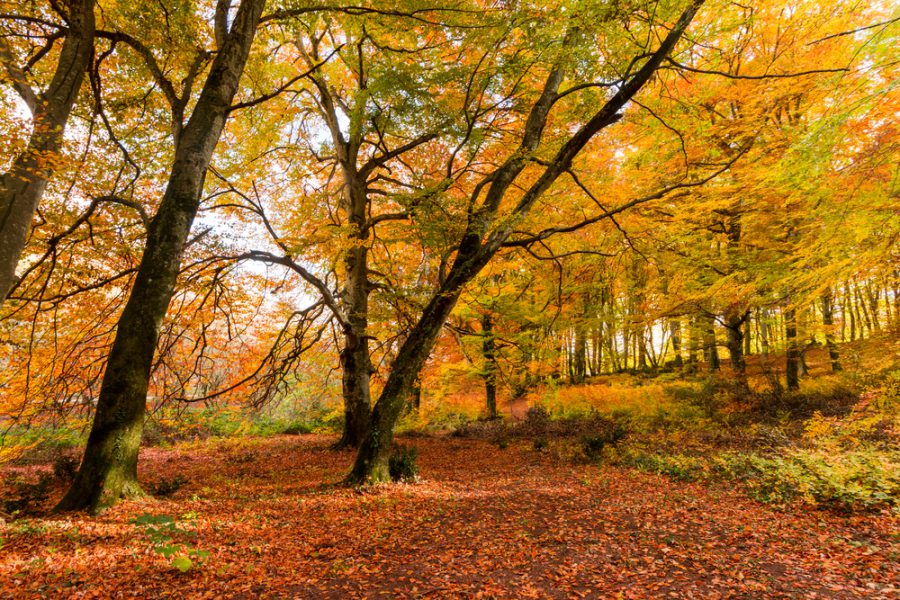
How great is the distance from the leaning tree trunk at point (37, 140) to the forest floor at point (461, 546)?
2906mm

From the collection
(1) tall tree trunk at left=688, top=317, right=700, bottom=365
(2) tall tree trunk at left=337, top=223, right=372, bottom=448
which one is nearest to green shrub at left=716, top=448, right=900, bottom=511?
(2) tall tree trunk at left=337, top=223, right=372, bottom=448

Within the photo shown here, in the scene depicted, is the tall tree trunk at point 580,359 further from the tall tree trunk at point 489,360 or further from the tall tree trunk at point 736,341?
the tall tree trunk at point 736,341

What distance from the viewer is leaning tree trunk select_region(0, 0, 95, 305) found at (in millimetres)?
4066

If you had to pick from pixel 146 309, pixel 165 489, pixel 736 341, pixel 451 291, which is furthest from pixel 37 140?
pixel 736 341

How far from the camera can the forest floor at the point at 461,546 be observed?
320cm

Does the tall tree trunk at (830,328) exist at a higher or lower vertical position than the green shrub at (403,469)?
higher

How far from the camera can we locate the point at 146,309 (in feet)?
16.0

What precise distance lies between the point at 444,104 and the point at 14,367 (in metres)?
9.58

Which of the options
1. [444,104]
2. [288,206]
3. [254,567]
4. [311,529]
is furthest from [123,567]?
[288,206]

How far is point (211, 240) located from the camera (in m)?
7.20

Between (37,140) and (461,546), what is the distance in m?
6.31

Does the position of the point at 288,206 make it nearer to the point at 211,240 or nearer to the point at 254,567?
the point at 211,240

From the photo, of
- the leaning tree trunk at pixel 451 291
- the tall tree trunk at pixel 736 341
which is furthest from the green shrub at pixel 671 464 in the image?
the tall tree trunk at pixel 736 341

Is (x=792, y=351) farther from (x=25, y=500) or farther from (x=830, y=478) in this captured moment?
(x=25, y=500)
